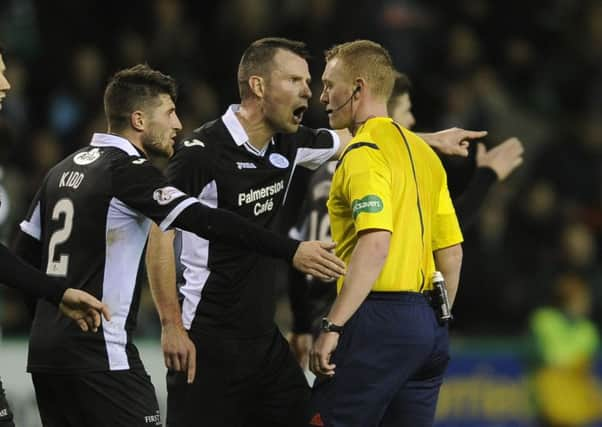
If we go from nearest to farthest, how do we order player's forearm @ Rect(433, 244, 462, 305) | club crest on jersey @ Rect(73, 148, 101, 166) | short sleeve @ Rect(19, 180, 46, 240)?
club crest on jersey @ Rect(73, 148, 101, 166)
short sleeve @ Rect(19, 180, 46, 240)
player's forearm @ Rect(433, 244, 462, 305)

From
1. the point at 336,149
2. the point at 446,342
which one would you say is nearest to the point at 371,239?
the point at 446,342

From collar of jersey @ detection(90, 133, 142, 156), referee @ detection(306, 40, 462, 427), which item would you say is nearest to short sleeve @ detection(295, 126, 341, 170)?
referee @ detection(306, 40, 462, 427)

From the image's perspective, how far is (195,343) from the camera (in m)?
6.07

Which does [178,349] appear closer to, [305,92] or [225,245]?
[225,245]

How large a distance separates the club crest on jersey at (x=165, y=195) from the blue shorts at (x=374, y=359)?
2.97ft

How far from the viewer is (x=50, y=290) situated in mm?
5082

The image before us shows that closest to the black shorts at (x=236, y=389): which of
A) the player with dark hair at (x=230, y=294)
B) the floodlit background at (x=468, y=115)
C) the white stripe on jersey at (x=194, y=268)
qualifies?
the player with dark hair at (x=230, y=294)

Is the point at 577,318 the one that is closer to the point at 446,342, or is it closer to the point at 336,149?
the point at 336,149

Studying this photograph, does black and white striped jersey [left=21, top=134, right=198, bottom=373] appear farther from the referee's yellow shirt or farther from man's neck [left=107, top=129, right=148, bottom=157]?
Result: the referee's yellow shirt

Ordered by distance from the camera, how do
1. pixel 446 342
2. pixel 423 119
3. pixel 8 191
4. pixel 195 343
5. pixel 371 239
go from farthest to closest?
1. pixel 423 119
2. pixel 8 191
3. pixel 195 343
4. pixel 446 342
5. pixel 371 239

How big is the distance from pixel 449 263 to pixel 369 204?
77 cm

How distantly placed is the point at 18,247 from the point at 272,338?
128 cm

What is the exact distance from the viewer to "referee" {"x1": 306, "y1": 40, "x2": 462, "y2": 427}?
206 inches

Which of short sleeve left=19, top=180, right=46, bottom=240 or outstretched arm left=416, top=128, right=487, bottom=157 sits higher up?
outstretched arm left=416, top=128, right=487, bottom=157
